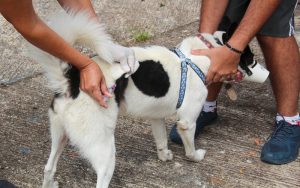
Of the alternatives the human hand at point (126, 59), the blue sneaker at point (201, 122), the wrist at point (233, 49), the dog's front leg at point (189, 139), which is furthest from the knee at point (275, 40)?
the human hand at point (126, 59)

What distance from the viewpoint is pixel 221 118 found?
372cm

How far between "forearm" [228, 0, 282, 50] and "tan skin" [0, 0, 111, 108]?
894mm

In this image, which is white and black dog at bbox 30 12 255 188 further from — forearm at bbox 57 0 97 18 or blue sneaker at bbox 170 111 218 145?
blue sneaker at bbox 170 111 218 145

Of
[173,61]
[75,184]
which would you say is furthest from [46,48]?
[75,184]

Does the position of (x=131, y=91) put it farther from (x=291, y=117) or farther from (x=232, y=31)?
(x=291, y=117)

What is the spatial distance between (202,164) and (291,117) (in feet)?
2.50

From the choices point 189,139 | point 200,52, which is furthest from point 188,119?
point 200,52

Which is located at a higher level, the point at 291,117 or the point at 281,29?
the point at 281,29

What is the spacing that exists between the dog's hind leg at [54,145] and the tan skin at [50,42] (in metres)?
0.26

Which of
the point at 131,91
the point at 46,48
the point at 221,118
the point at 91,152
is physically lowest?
the point at 221,118

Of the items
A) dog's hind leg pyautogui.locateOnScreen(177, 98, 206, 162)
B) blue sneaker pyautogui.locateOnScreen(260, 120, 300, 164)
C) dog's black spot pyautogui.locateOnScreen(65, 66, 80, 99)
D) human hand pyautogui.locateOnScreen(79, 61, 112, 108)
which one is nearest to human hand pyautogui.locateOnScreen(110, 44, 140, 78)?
human hand pyautogui.locateOnScreen(79, 61, 112, 108)

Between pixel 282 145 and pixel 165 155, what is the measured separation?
80 cm

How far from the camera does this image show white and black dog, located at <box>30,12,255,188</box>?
8.18 ft

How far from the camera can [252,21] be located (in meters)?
3.03
